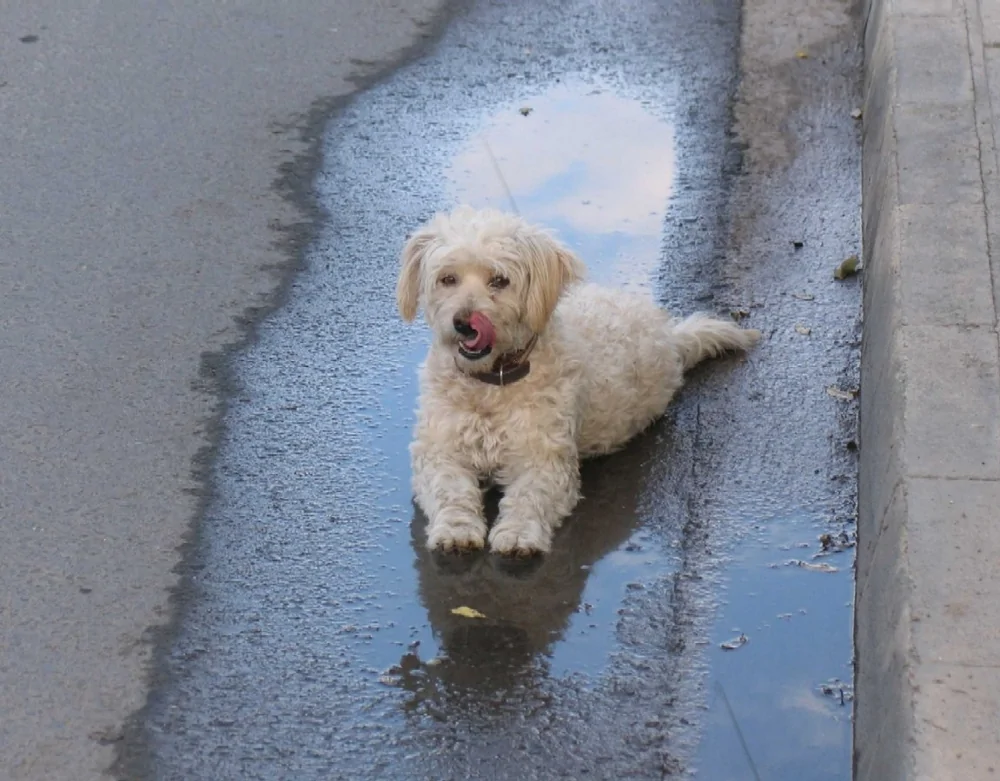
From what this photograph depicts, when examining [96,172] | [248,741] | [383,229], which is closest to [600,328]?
[383,229]

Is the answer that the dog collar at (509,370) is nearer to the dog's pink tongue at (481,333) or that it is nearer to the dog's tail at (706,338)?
the dog's pink tongue at (481,333)

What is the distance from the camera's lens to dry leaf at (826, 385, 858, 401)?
594 centimetres

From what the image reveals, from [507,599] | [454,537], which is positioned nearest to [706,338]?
[454,537]

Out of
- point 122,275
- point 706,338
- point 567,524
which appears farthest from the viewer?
point 122,275

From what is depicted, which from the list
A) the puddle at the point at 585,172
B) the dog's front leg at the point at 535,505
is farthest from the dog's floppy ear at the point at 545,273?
the puddle at the point at 585,172

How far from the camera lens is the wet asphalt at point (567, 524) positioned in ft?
13.6

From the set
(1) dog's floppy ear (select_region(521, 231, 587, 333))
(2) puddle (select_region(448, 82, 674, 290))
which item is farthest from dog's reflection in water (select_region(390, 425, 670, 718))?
(2) puddle (select_region(448, 82, 674, 290))

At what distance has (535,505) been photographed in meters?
5.10

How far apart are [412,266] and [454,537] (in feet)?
3.18

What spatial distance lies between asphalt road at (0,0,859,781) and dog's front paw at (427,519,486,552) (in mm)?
84

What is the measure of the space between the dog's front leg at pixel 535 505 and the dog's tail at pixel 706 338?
91 centimetres

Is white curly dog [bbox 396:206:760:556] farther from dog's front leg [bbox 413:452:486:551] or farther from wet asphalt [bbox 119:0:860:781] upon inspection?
wet asphalt [bbox 119:0:860:781]

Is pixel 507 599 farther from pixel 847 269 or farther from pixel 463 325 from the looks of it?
pixel 847 269

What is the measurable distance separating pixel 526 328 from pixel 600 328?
1.95 ft
